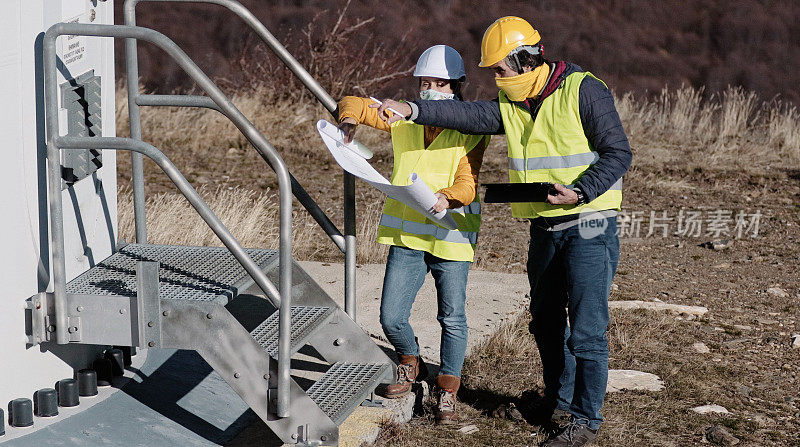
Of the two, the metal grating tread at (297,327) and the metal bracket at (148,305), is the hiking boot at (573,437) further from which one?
the metal bracket at (148,305)

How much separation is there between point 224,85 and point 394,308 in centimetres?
1099

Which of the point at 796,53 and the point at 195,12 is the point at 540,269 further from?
the point at 796,53

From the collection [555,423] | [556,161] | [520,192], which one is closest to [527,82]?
[556,161]

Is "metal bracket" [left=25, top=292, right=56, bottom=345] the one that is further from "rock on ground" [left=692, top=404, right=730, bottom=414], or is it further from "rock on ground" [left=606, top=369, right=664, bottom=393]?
"rock on ground" [left=692, top=404, right=730, bottom=414]

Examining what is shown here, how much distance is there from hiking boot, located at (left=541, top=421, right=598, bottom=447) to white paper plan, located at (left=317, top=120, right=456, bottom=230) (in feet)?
3.13

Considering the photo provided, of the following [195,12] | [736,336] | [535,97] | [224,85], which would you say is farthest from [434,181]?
[195,12]

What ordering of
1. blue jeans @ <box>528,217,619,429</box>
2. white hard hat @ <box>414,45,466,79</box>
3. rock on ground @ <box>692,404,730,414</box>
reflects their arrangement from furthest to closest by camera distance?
1. rock on ground @ <box>692,404,730,414</box>
2. white hard hat @ <box>414,45,466,79</box>
3. blue jeans @ <box>528,217,619,429</box>

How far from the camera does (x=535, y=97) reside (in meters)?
4.29

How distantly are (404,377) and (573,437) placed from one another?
31.8 inches

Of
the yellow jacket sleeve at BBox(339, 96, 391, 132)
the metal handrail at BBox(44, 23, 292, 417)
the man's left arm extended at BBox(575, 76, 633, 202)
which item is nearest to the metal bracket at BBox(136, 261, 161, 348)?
the metal handrail at BBox(44, 23, 292, 417)

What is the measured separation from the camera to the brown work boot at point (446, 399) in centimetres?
471

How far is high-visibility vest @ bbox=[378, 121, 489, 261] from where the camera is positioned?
4512 millimetres

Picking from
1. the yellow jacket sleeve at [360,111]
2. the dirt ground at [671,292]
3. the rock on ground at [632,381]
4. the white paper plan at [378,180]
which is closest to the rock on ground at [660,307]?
the dirt ground at [671,292]

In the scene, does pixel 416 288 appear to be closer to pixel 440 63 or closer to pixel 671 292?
pixel 440 63
